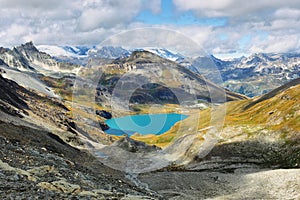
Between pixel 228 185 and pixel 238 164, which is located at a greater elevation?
pixel 238 164

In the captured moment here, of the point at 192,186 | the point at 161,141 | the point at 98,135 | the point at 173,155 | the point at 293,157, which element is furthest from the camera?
the point at 161,141

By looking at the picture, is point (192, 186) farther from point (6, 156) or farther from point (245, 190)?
point (6, 156)

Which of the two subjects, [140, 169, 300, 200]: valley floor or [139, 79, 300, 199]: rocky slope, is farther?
[139, 79, 300, 199]: rocky slope

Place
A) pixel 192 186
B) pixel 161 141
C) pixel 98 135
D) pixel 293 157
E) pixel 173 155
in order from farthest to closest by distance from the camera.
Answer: pixel 161 141, pixel 98 135, pixel 173 155, pixel 293 157, pixel 192 186

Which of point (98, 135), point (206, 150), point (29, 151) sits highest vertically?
point (98, 135)

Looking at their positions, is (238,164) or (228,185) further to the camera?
(238,164)

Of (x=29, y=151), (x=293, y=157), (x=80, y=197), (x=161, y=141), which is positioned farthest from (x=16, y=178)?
(x=161, y=141)

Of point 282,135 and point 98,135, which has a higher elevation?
point 98,135

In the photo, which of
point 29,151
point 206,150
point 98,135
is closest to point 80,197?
point 29,151

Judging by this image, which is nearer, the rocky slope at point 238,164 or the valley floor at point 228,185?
the valley floor at point 228,185

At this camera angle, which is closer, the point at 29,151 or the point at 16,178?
the point at 16,178
